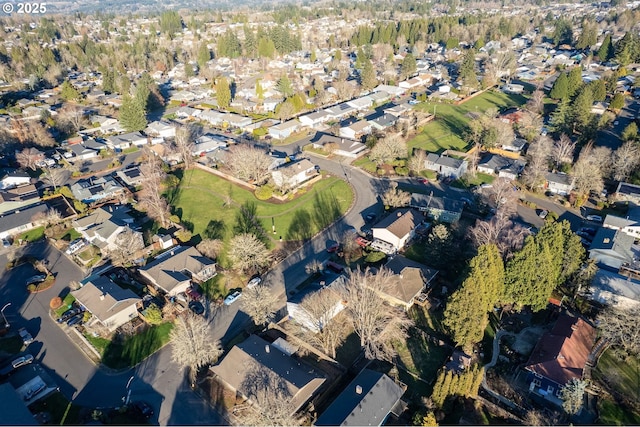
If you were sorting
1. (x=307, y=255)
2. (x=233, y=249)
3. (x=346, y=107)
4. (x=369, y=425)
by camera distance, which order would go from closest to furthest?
(x=369, y=425) → (x=233, y=249) → (x=307, y=255) → (x=346, y=107)

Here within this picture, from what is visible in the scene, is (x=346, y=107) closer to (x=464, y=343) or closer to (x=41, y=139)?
(x=41, y=139)

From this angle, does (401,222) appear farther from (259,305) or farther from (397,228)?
(259,305)

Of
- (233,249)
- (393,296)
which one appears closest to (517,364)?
(393,296)

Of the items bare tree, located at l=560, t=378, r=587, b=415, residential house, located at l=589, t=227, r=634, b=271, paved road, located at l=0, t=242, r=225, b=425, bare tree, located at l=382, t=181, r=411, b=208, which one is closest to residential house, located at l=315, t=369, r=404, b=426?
paved road, located at l=0, t=242, r=225, b=425

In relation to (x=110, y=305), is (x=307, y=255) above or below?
below

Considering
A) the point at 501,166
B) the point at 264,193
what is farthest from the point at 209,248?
the point at 501,166

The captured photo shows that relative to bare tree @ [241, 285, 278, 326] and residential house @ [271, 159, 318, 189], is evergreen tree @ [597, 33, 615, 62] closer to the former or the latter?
residential house @ [271, 159, 318, 189]

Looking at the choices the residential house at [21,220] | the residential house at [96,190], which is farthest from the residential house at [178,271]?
the residential house at [21,220]
